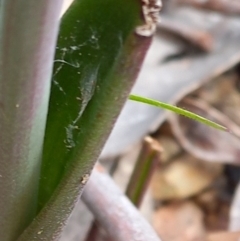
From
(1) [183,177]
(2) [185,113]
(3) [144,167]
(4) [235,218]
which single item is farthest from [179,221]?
(2) [185,113]

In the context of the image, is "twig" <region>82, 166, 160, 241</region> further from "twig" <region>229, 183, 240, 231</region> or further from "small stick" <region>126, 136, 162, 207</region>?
"twig" <region>229, 183, 240, 231</region>

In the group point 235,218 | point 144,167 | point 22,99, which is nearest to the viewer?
point 22,99

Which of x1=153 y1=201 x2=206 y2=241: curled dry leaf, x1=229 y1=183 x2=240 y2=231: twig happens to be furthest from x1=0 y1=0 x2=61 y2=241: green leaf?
x1=153 y1=201 x2=206 y2=241: curled dry leaf

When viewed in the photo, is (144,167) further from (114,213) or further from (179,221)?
(179,221)

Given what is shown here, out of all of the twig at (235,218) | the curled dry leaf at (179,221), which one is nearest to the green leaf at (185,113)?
the twig at (235,218)

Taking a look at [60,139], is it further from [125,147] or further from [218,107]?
[218,107]

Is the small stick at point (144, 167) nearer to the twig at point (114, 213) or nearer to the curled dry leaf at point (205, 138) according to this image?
the twig at point (114, 213)
